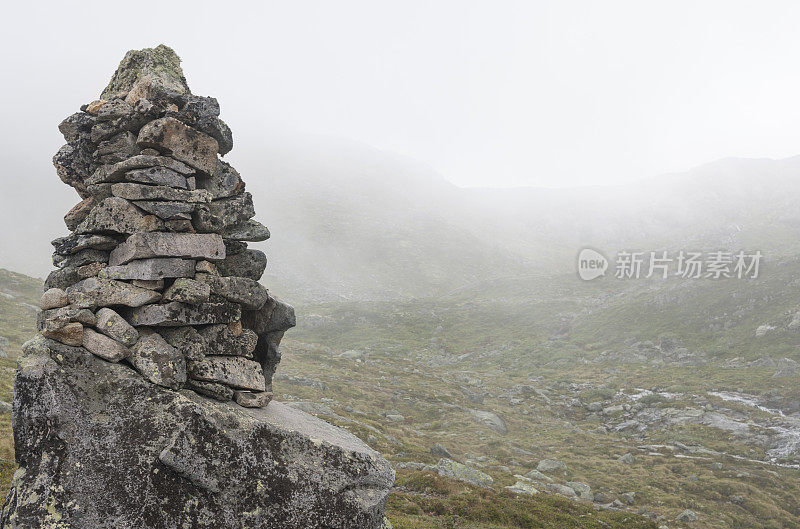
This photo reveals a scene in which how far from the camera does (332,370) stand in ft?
197

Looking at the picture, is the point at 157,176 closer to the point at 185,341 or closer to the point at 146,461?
the point at 185,341

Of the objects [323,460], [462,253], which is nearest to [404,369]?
[323,460]

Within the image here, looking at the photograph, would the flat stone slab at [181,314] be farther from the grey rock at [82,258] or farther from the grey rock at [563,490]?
the grey rock at [563,490]

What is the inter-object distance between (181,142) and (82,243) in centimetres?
333

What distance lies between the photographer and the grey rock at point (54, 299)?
350 inches

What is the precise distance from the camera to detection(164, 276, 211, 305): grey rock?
31.6ft

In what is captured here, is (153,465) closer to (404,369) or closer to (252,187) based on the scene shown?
(404,369)

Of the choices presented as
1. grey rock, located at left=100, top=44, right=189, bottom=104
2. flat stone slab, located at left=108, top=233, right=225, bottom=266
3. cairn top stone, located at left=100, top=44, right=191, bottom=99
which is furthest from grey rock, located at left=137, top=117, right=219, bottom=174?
flat stone slab, located at left=108, top=233, right=225, bottom=266

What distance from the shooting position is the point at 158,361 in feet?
29.8

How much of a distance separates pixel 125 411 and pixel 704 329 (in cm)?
8387

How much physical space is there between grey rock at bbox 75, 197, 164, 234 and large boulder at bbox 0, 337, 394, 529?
271 cm

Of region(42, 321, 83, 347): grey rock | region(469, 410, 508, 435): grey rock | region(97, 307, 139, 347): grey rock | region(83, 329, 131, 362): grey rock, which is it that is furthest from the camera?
region(469, 410, 508, 435): grey rock

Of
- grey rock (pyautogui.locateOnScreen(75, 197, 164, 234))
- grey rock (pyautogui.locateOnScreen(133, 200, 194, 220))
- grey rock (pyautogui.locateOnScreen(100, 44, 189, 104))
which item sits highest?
grey rock (pyautogui.locateOnScreen(100, 44, 189, 104))
